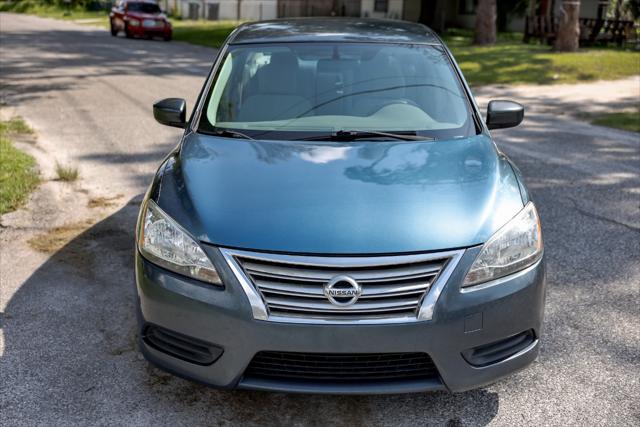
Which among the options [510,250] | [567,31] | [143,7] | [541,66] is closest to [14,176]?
[510,250]

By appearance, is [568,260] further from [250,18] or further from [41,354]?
[250,18]

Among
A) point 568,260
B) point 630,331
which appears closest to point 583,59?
point 568,260

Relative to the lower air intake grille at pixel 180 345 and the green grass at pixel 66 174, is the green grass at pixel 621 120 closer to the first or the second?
the green grass at pixel 66 174

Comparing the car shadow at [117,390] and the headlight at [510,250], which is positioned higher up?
the headlight at [510,250]

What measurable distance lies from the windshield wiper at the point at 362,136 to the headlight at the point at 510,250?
85cm

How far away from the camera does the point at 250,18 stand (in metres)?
42.8

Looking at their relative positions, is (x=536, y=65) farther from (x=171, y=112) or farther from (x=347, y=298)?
(x=347, y=298)

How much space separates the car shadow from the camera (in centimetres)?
329

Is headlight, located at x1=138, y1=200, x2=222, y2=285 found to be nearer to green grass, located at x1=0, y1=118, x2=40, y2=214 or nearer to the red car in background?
green grass, located at x1=0, y1=118, x2=40, y2=214

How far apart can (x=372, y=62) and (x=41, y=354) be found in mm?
2598

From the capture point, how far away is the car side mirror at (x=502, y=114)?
4.67 metres

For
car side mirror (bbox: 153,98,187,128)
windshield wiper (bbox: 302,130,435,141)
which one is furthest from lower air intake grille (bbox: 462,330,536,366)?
car side mirror (bbox: 153,98,187,128)

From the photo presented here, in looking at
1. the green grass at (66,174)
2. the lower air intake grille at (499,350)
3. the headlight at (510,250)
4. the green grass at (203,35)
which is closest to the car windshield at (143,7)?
the green grass at (203,35)

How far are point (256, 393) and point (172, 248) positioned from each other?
832 mm
